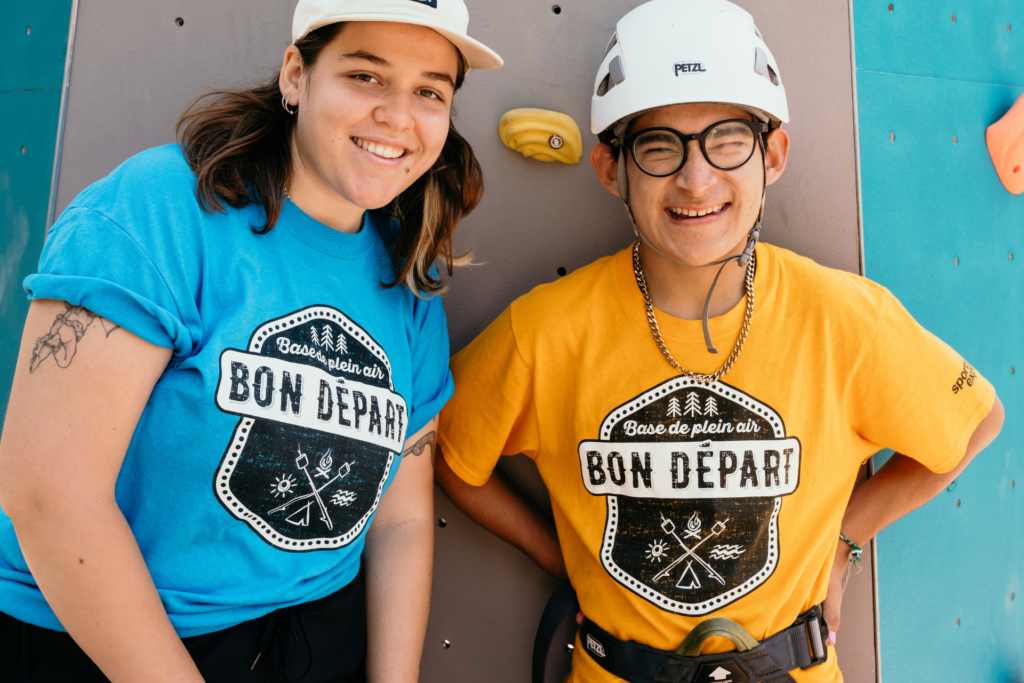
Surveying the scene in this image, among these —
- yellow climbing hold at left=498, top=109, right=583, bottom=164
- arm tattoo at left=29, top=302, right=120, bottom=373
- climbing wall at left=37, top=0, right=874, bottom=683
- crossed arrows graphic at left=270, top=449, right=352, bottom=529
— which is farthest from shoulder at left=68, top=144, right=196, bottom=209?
yellow climbing hold at left=498, top=109, right=583, bottom=164

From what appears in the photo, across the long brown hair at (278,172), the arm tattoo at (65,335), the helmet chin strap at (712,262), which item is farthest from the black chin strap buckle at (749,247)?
the arm tattoo at (65,335)

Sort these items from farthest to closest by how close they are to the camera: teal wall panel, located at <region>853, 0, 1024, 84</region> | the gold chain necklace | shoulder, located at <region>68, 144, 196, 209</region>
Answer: teal wall panel, located at <region>853, 0, 1024, 84</region> < the gold chain necklace < shoulder, located at <region>68, 144, 196, 209</region>

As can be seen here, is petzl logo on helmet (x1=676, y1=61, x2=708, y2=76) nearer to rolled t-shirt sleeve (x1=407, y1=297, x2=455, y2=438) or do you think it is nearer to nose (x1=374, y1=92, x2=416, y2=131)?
nose (x1=374, y1=92, x2=416, y2=131)

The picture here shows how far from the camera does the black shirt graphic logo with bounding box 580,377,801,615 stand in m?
1.63

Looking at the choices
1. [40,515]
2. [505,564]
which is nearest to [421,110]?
[40,515]

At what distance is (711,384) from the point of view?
1643 mm

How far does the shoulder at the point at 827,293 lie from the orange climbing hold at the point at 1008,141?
82 cm

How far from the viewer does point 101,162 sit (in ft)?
6.67

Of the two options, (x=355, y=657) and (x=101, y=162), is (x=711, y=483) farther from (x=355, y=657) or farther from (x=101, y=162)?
A: (x=101, y=162)

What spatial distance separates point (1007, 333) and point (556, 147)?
5.17 ft

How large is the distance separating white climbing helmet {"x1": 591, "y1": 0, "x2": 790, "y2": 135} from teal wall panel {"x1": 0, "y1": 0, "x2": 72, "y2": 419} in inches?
68.8

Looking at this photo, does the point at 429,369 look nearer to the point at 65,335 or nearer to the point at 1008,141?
the point at 65,335

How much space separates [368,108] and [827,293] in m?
1.19

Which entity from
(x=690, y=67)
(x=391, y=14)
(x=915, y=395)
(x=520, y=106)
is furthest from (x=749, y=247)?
(x=391, y=14)
